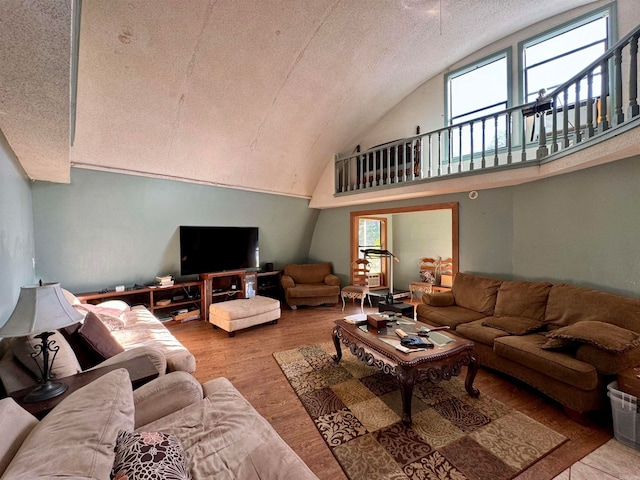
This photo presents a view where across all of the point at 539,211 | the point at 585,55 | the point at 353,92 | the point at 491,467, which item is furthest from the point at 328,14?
the point at 491,467

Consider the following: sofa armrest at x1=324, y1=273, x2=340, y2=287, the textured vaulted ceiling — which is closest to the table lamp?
the textured vaulted ceiling

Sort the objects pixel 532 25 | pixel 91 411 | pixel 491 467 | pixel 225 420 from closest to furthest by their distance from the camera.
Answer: pixel 91 411 → pixel 225 420 → pixel 491 467 → pixel 532 25

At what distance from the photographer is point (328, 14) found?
3.04 metres

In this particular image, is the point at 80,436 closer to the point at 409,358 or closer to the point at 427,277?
the point at 409,358

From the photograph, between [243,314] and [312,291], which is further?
[312,291]

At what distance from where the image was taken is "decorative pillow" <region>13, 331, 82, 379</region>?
1542mm

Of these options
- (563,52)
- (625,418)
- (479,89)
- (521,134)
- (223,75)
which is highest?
(563,52)

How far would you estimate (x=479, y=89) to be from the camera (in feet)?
15.4

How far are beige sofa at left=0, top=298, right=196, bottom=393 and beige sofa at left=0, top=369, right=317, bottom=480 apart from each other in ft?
1.33

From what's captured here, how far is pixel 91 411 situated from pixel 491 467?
2.14 meters

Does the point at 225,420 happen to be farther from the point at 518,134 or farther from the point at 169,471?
the point at 518,134

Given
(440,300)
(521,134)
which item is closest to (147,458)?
(440,300)

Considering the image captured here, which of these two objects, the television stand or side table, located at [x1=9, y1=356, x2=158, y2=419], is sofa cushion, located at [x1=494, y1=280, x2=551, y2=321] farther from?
the television stand

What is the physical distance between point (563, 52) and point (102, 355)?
6.67 m
